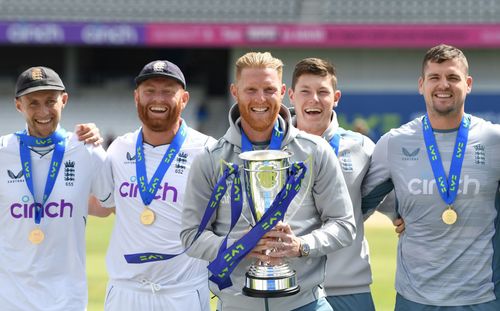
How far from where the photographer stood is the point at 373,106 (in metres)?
22.3

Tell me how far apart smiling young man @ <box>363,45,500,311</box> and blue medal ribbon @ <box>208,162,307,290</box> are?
1.04m

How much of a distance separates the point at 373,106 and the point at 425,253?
1797cm

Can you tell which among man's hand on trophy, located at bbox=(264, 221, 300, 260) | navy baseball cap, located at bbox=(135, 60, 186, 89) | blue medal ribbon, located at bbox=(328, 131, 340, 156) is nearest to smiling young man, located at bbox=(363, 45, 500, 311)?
blue medal ribbon, located at bbox=(328, 131, 340, 156)

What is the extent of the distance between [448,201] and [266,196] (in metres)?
1.18

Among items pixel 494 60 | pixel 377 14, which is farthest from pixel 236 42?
pixel 494 60

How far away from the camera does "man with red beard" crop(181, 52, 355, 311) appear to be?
152 inches

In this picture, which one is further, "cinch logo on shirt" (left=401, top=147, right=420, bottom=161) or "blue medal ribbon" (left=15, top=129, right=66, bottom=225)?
"blue medal ribbon" (left=15, top=129, right=66, bottom=225)

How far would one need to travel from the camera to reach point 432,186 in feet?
14.8

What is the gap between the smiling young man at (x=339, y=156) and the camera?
4.82 m

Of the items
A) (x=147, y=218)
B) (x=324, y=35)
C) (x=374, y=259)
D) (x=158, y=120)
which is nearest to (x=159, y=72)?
(x=158, y=120)

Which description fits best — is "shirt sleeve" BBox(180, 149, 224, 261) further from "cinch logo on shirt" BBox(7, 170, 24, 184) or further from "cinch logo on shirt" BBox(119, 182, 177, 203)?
"cinch logo on shirt" BBox(7, 170, 24, 184)

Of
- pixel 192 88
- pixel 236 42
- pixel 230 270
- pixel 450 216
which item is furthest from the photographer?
pixel 192 88

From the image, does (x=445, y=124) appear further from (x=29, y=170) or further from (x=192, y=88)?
(x=192, y=88)

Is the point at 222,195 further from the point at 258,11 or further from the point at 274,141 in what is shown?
the point at 258,11
